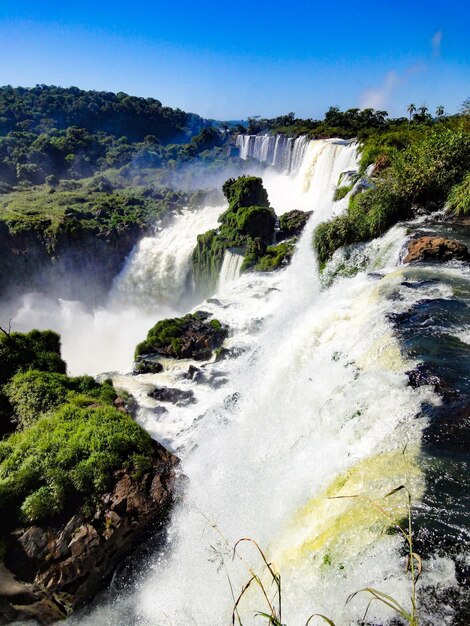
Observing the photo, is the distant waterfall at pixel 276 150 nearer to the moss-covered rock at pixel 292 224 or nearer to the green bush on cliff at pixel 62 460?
the moss-covered rock at pixel 292 224

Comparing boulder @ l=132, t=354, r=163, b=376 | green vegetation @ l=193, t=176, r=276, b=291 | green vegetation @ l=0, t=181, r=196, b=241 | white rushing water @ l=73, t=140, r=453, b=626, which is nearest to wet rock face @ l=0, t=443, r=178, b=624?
white rushing water @ l=73, t=140, r=453, b=626

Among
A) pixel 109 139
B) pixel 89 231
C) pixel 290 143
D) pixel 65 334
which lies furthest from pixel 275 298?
pixel 109 139

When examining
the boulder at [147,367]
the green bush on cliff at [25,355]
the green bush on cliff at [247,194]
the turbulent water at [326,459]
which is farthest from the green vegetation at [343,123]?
the green bush on cliff at [25,355]

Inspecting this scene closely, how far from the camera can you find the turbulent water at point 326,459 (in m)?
5.16

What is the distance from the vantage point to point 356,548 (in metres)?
5.28

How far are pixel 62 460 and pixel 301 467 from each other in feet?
17.8

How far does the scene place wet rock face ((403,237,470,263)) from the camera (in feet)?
44.4

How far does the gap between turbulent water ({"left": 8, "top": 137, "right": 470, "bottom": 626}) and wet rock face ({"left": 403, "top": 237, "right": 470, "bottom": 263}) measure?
64 cm

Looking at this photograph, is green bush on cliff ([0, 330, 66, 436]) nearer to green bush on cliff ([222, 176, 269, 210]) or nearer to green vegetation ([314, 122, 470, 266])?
green vegetation ([314, 122, 470, 266])

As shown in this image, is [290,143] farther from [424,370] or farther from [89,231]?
[424,370]

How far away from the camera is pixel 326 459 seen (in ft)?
25.6

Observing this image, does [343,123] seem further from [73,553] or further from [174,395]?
[73,553]

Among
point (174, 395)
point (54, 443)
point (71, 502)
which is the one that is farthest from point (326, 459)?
point (174, 395)

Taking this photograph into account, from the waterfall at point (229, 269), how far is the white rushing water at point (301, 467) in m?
11.6
